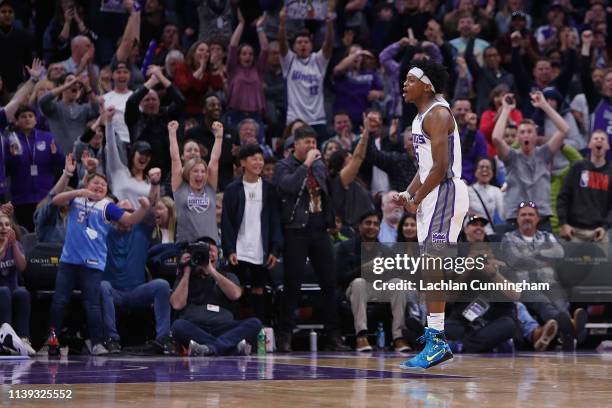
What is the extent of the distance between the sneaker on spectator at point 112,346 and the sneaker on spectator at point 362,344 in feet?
8.47

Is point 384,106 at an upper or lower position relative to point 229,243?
upper

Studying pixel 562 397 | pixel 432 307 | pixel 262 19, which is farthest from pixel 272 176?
pixel 562 397

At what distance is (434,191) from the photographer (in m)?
8.20

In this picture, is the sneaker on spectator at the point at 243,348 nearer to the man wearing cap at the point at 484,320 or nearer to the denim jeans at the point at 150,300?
the denim jeans at the point at 150,300

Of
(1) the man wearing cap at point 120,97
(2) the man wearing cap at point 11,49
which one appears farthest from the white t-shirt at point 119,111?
(2) the man wearing cap at point 11,49

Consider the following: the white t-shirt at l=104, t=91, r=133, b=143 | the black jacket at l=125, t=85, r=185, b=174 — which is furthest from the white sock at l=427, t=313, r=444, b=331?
the white t-shirt at l=104, t=91, r=133, b=143

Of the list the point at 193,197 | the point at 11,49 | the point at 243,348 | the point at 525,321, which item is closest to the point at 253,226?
the point at 193,197

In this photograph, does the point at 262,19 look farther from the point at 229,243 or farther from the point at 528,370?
the point at 528,370

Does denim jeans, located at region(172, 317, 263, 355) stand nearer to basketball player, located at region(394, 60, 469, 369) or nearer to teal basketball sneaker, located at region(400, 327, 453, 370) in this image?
basketball player, located at region(394, 60, 469, 369)

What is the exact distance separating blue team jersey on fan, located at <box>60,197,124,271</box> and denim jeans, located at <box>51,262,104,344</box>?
10cm

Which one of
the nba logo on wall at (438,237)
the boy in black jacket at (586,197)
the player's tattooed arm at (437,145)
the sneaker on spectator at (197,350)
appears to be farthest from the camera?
the boy in black jacket at (586,197)

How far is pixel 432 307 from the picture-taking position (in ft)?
26.8

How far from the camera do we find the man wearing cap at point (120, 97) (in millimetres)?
13883

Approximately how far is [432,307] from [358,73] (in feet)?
28.6
